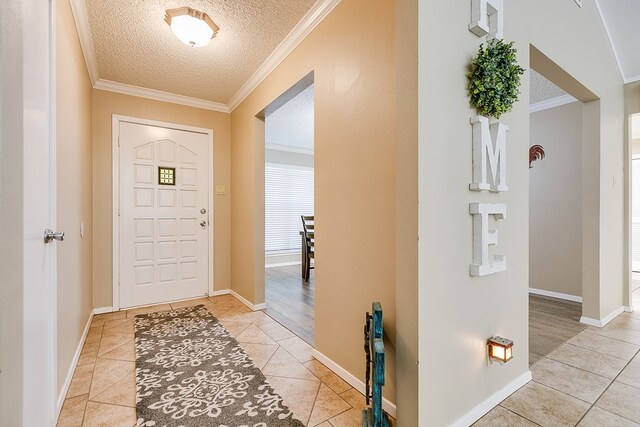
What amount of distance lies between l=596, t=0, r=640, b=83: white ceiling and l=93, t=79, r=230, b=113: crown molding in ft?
13.1

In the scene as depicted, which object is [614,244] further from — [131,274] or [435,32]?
[131,274]

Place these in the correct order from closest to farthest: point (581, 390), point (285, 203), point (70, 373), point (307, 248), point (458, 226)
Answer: point (458, 226) < point (581, 390) < point (70, 373) < point (307, 248) < point (285, 203)

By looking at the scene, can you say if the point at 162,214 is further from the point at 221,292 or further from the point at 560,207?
the point at 560,207

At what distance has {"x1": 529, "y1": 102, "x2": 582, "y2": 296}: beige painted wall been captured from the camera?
3541 millimetres

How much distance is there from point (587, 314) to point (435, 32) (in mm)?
3077

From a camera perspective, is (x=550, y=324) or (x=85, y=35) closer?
(x=85, y=35)

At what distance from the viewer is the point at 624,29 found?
265 centimetres

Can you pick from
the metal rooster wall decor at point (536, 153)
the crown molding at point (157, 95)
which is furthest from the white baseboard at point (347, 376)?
the metal rooster wall decor at point (536, 153)

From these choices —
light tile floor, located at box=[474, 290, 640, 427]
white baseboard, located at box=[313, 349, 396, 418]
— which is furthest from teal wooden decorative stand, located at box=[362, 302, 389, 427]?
light tile floor, located at box=[474, 290, 640, 427]

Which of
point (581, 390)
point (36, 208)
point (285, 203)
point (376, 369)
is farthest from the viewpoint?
point (285, 203)

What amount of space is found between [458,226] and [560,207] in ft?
10.9

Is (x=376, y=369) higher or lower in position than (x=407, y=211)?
lower
